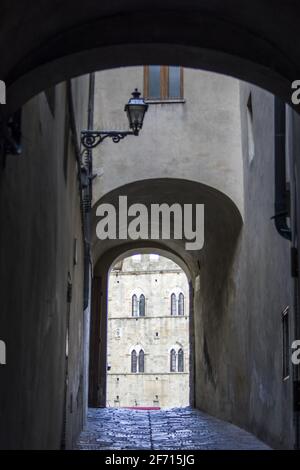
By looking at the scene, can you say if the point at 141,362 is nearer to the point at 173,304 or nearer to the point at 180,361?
the point at 180,361

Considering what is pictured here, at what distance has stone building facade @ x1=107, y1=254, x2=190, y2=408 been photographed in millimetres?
51938

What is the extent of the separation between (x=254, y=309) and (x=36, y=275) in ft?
19.6

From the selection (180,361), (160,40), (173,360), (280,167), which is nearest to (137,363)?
(173,360)

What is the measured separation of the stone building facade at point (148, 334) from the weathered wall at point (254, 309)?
A: 3579 cm

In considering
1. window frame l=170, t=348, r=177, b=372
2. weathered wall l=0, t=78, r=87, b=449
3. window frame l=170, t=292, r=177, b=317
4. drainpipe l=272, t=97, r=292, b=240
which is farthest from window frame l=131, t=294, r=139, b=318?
drainpipe l=272, t=97, r=292, b=240

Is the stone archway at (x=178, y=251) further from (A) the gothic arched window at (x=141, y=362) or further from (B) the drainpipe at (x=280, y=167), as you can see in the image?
(A) the gothic arched window at (x=141, y=362)

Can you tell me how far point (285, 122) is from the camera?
28.1 feet

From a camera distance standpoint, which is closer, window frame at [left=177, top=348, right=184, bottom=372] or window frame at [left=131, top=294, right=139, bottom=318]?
window frame at [left=177, top=348, right=184, bottom=372]

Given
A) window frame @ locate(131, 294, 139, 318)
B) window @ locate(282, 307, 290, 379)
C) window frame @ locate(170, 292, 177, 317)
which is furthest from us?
window frame @ locate(131, 294, 139, 318)

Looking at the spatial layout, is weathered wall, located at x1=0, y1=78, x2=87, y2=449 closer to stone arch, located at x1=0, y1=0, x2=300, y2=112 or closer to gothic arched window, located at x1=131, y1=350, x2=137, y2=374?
stone arch, located at x1=0, y1=0, x2=300, y2=112

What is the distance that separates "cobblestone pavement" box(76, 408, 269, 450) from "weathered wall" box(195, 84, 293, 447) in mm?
310

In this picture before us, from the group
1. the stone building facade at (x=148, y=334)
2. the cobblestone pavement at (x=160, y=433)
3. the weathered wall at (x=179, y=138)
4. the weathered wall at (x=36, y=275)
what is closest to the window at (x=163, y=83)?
the weathered wall at (x=179, y=138)

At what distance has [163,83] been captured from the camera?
13484 millimetres

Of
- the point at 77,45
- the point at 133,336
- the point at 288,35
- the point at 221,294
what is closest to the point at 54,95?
the point at 77,45
